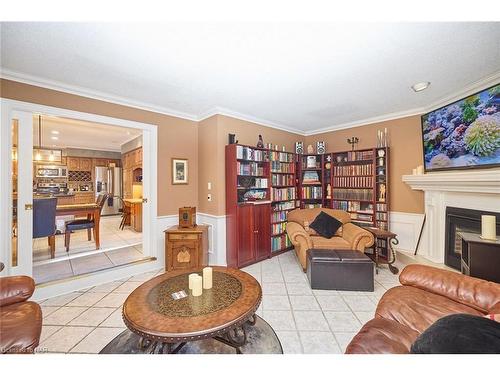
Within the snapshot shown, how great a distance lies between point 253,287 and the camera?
159 centimetres

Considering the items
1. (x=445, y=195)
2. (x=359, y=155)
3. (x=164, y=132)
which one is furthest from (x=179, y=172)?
(x=445, y=195)

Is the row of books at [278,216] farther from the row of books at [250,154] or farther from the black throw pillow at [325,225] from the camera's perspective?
the row of books at [250,154]

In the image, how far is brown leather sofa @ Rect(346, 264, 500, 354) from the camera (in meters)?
1.07

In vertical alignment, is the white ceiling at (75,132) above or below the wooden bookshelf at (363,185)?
above

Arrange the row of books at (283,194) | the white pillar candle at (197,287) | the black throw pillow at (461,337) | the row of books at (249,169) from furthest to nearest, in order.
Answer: the row of books at (283,194), the row of books at (249,169), the white pillar candle at (197,287), the black throw pillow at (461,337)

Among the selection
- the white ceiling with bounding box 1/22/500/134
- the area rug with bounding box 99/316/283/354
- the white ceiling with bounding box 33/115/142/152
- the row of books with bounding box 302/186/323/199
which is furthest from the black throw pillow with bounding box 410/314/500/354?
the white ceiling with bounding box 33/115/142/152

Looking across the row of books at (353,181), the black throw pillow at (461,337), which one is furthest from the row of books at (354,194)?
the black throw pillow at (461,337)

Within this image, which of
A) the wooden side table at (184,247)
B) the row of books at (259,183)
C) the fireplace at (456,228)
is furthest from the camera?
the row of books at (259,183)

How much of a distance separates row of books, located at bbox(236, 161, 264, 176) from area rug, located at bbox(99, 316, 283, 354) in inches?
85.4

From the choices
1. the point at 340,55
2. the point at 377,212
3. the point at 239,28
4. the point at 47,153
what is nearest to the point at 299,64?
the point at 340,55

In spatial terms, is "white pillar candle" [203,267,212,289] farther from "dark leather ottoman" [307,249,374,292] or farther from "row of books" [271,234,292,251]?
"row of books" [271,234,292,251]

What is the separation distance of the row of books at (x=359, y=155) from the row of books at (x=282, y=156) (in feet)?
3.56

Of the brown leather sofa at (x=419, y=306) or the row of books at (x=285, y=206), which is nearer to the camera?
the brown leather sofa at (x=419, y=306)

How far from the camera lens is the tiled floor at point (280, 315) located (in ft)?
5.33
